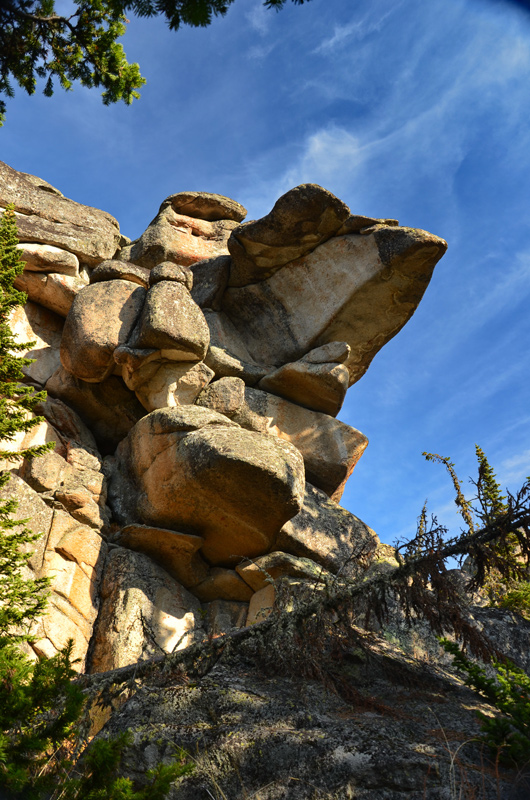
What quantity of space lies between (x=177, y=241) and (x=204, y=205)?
2.43m

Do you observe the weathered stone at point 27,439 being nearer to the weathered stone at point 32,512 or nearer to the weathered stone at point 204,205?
the weathered stone at point 32,512

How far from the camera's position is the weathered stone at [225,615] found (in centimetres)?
1211

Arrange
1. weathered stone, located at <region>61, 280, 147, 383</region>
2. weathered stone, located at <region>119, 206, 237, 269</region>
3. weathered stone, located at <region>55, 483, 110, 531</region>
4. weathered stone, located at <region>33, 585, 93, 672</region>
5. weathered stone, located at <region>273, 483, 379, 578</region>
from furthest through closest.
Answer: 1. weathered stone, located at <region>119, 206, 237, 269</region>
2. weathered stone, located at <region>61, 280, 147, 383</region>
3. weathered stone, located at <region>273, 483, 379, 578</region>
4. weathered stone, located at <region>55, 483, 110, 531</region>
5. weathered stone, located at <region>33, 585, 93, 672</region>

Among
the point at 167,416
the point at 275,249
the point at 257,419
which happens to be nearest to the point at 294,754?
the point at 167,416

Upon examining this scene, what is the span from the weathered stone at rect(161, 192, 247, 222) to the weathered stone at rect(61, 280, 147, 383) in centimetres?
640

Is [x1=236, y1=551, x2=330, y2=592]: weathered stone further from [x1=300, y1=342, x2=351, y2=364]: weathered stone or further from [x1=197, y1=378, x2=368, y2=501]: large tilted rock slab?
[x1=300, y1=342, x2=351, y2=364]: weathered stone

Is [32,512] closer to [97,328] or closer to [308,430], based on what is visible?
[97,328]

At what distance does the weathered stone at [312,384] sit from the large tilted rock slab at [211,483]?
127 inches

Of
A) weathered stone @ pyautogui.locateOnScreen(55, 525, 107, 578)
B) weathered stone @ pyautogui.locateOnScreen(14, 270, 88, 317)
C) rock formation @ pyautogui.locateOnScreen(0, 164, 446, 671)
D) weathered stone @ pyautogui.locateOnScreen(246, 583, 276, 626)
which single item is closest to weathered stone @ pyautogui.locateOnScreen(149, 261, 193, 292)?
rock formation @ pyautogui.locateOnScreen(0, 164, 446, 671)

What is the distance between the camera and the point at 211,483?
11.8 metres

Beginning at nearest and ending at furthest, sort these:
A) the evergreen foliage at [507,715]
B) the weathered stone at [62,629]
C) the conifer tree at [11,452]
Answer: the evergreen foliage at [507,715], the conifer tree at [11,452], the weathered stone at [62,629]

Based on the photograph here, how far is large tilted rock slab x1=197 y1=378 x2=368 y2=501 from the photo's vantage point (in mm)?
15461

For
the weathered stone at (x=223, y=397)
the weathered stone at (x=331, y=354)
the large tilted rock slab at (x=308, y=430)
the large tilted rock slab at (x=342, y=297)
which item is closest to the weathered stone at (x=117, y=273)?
the large tilted rock slab at (x=342, y=297)

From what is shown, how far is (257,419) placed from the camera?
51.3ft
